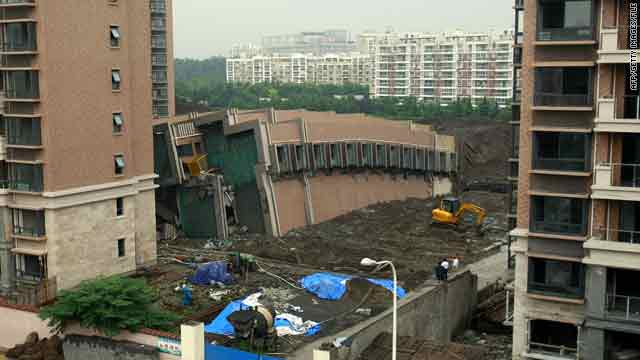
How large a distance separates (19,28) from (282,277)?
47.3ft

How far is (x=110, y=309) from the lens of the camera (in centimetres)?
2466

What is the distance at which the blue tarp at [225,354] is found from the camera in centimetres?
2261

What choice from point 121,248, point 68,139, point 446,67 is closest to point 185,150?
point 121,248

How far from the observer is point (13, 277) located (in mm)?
32188

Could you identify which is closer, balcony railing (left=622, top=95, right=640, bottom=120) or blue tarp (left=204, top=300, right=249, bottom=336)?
balcony railing (left=622, top=95, right=640, bottom=120)

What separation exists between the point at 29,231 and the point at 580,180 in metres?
21.1

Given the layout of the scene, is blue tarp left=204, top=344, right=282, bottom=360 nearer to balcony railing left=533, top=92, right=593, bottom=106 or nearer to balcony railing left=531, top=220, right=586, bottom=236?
balcony railing left=531, top=220, right=586, bottom=236

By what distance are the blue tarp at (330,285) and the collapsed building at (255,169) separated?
10705 mm

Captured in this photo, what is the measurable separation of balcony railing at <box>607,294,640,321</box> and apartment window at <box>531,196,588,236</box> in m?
2.02

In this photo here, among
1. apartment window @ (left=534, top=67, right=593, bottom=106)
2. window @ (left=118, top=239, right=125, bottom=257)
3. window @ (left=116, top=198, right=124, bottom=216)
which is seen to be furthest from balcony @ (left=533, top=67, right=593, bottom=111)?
window @ (left=118, top=239, right=125, bottom=257)

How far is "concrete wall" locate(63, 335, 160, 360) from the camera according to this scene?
24.4m

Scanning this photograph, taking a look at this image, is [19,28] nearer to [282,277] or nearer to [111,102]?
[111,102]

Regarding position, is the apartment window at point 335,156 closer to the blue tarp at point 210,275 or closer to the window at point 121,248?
the blue tarp at point 210,275

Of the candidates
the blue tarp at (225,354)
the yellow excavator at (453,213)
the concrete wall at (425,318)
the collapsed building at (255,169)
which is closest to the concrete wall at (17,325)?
the blue tarp at (225,354)
